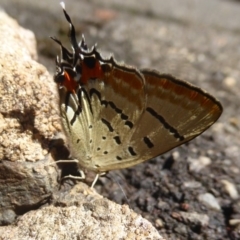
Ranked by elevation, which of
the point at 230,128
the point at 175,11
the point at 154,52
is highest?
the point at 175,11

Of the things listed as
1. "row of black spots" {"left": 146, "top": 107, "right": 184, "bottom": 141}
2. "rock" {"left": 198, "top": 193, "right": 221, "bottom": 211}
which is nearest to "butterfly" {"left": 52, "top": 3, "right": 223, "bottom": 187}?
"row of black spots" {"left": 146, "top": 107, "right": 184, "bottom": 141}

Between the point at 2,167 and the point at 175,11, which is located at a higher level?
the point at 175,11

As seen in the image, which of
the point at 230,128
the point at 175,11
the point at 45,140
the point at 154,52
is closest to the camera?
the point at 45,140

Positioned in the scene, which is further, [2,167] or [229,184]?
[229,184]

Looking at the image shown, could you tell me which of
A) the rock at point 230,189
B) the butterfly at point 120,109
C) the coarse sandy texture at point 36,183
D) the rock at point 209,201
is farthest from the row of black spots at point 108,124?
the rock at point 230,189

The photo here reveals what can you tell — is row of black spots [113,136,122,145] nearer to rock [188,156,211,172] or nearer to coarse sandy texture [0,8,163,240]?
coarse sandy texture [0,8,163,240]

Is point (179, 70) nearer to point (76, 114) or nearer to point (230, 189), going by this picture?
point (230, 189)

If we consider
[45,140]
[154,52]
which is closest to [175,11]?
[154,52]

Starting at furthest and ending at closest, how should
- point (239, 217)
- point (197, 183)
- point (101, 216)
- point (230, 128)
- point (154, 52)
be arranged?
point (154, 52)
point (230, 128)
point (197, 183)
point (239, 217)
point (101, 216)

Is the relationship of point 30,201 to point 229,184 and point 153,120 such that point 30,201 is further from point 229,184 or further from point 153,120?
point 229,184
